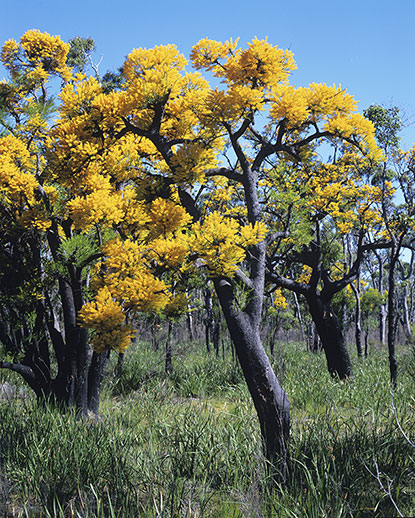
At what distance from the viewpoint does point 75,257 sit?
20.5 feet

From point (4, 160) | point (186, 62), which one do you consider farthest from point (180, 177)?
point (4, 160)

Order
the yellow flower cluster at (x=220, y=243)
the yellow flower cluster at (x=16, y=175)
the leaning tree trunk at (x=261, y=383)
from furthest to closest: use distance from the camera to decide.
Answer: the yellow flower cluster at (x=16, y=175), the leaning tree trunk at (x=261, y=383), the yellow flower cluster at (x=220, y=243)

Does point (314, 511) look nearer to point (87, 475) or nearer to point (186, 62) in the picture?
point (87, 475)

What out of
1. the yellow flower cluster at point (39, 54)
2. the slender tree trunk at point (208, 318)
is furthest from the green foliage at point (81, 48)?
the slender tree trunk at point (208, 318)

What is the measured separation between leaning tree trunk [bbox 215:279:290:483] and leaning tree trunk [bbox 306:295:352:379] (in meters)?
6.15

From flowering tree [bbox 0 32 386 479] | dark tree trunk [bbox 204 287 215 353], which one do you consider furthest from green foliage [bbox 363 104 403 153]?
dark tree trunk [bbox 204 287 215 353]

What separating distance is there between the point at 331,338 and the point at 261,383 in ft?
21.3

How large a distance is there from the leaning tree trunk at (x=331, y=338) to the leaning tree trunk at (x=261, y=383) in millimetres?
6147

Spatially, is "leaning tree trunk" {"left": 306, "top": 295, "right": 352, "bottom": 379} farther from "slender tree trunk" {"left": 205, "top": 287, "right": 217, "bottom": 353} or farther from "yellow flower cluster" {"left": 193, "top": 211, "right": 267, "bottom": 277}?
"yellow flower cluster" {"left": 193, "top": 211, "right": 267, "bottom": 277}

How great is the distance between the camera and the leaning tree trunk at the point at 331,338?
10938mm

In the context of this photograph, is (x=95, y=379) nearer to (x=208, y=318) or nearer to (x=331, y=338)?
(x=331, y=338)

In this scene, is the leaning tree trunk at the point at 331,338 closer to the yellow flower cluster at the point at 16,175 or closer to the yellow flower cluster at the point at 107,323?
the yellow flower cluster at the point at 16,175

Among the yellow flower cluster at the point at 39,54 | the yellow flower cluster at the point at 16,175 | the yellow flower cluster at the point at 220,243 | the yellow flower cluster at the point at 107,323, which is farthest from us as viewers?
the yellow flower cluster at the point at 39,54

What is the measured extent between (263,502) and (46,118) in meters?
6.13
